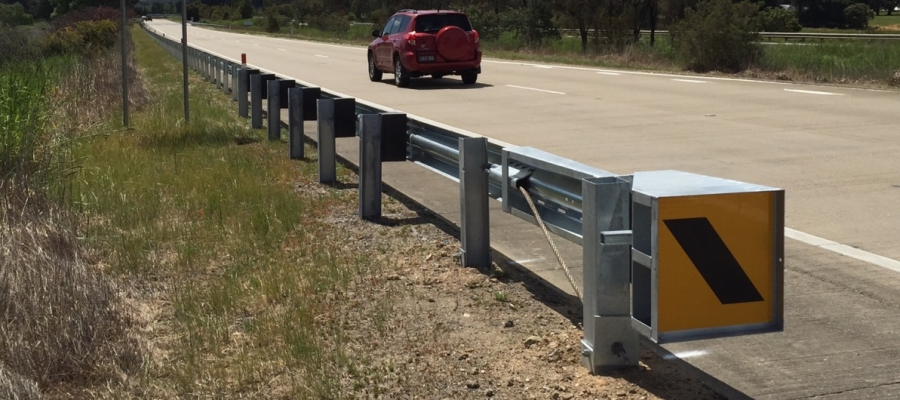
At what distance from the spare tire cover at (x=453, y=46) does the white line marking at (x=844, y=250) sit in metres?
17.1

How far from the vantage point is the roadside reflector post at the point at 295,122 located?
11602 millimetres

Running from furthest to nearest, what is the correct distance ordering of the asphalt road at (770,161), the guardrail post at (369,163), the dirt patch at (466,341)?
the guardrail post at (369,163) → the asphalt road at (770,161) → the dirt patch at (466,341)

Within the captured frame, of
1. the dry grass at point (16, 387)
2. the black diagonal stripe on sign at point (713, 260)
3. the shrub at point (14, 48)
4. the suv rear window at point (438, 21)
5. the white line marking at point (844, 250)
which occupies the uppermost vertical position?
the suv rear window at point (438, 21)

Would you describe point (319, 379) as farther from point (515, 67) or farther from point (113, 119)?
point (515, 67)

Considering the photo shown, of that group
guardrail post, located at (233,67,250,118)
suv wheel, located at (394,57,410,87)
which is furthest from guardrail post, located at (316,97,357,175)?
suv wheel, located at (394,57,410,87)

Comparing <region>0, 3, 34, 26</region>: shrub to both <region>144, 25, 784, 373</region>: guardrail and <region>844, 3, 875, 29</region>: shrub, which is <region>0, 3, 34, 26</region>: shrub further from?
<region>844, 3, 875, 29</region>: shrub

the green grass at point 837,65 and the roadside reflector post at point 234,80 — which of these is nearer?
the roadside reflector post at point 234,80

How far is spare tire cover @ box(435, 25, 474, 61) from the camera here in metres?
24.7

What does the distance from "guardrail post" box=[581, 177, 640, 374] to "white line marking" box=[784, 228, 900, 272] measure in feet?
8.68

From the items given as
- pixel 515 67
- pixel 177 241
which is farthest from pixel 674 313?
pixel 515 67

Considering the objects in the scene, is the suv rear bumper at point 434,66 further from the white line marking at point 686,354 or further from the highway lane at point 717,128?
the white line marking at point 686,354

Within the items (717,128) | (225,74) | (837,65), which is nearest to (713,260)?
(717,128)

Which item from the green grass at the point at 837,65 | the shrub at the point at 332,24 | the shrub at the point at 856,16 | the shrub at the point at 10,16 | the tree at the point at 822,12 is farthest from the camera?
the shrub at the point at 332,24

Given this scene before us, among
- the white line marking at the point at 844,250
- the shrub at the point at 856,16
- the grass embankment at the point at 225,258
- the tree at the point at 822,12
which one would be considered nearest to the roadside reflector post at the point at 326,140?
the grass embankment at the point at 225,258
